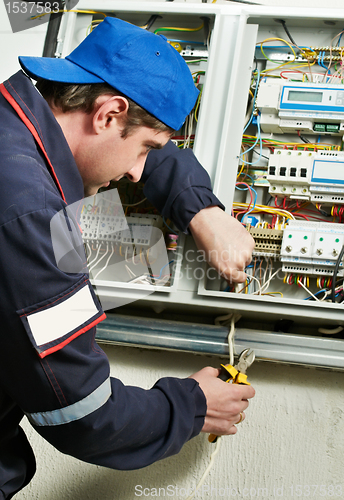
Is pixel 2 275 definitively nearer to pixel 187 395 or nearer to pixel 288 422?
pixel 187 395

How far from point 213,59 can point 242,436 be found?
1226mm

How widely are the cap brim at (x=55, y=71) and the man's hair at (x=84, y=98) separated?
0.04ft

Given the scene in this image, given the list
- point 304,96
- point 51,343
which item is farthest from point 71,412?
point 304,96

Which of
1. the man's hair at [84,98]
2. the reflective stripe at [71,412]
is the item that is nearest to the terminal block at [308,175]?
the man's hair at [84,98]

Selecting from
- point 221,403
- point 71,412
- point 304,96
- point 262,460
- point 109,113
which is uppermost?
point 304,96

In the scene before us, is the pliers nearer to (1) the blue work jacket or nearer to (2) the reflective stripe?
(1) the blue work jacket

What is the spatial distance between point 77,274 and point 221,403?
1.65 feet

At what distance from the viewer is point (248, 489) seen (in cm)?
129

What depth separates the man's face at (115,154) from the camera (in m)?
0.83

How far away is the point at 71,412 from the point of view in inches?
26.8

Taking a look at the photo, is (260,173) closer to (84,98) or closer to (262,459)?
(84,98)

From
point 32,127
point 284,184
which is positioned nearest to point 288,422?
point 284,184

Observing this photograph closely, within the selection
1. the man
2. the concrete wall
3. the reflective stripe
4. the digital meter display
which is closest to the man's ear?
the man

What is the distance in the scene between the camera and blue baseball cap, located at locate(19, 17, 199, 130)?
0.79m
